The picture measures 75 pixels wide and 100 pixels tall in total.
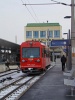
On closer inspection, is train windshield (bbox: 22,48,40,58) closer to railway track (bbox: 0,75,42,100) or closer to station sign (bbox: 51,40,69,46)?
station sign (bbox: 51,40,69,46)

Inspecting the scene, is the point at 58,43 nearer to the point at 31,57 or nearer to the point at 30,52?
the point at 30,52

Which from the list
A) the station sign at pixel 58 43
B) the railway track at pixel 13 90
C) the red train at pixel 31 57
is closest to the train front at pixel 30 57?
the red train at pixel 31 57

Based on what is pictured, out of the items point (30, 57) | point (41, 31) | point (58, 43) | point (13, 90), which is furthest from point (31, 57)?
point (41, 31)

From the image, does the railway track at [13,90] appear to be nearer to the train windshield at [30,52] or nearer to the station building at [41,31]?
the train windshield at [30,52]

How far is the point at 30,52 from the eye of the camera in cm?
2864

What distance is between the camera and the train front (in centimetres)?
2834

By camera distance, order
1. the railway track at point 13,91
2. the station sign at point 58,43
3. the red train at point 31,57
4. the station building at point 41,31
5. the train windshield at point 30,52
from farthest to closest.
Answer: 1. the station building at point 41,31
2. the station sign at point 58,43
3. the train windshield at point 30,52
4. the red train at point 31,57
5. the railway track at point 13,91

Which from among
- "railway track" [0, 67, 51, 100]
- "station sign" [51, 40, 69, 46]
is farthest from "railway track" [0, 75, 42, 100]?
"station sign" [51, 40, 69, 46]

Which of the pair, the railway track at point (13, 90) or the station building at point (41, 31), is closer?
the railway track at point (13, 90)

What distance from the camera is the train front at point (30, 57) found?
93.0 feet

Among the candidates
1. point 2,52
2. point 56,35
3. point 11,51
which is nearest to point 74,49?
point 2,52

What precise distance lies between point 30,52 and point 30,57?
0.47 metres

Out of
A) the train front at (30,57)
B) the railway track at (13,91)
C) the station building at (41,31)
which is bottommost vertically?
the railway track at (13,91)

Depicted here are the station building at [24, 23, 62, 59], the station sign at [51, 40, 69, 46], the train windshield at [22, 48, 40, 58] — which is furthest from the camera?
the station building at [24, 23, 62, 59]
